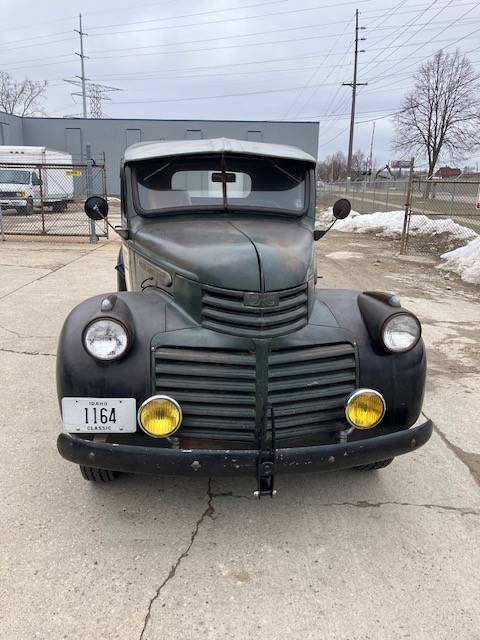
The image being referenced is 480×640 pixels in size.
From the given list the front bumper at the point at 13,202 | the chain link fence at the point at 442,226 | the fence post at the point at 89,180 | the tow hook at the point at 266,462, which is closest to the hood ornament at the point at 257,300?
the tow hook at the point at 266,462

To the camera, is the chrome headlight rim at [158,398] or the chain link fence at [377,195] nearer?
the chrome headlight rim at [158,398]

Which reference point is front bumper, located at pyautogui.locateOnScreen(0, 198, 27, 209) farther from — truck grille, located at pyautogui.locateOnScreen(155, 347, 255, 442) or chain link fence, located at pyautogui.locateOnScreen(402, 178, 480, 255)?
truck grille, located at pyautogui.locateOnScreen(155, 347, 255, 442)

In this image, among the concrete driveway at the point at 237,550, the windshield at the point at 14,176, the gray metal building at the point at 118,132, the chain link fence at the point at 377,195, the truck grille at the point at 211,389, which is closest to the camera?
the concrete driveway at the point at 237,550

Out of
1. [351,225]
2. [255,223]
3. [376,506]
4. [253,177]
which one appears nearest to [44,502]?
[376,506]

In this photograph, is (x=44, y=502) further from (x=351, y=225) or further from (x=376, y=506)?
(x=351, y=225)

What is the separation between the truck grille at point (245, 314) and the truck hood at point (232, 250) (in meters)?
0.05

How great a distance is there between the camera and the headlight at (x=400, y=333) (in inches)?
102

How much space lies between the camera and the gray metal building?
33594mm

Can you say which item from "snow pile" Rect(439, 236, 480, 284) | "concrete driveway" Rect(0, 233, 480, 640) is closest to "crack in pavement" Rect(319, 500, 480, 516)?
"concrete driveway" Rect(0, 233, 480, 640)

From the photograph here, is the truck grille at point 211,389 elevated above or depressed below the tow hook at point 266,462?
above

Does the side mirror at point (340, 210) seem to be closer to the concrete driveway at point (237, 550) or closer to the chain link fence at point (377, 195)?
the concrete driveway at point (237, 550)

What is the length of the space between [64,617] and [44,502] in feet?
2.73

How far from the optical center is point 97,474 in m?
2.83

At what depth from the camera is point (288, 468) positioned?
2.34 m
